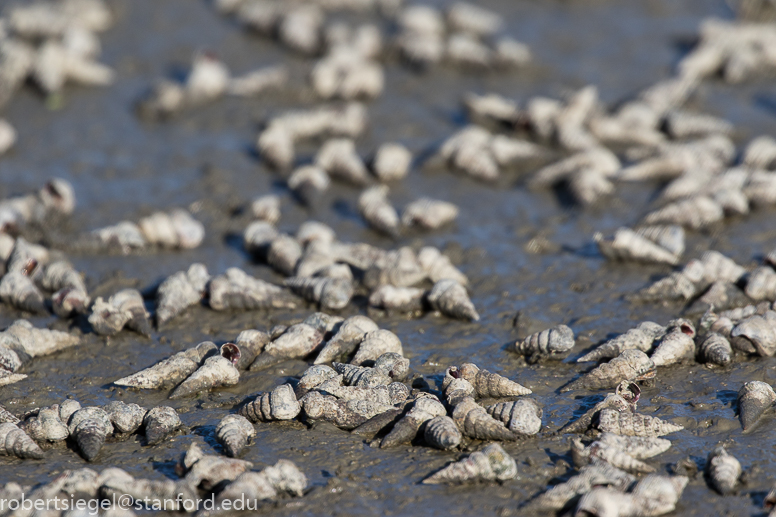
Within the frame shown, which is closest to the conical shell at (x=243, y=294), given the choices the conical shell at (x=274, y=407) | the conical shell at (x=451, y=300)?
the conical shell at (x=451, y=300)

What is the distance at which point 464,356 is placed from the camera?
7.22 meters

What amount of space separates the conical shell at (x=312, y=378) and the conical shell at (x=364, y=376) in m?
0.12

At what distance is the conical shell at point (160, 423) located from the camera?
19.8ft

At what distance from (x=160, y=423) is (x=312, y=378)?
123 centimetres

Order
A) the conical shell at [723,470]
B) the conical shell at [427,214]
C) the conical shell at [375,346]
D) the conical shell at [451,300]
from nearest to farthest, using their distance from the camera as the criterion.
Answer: the conical shell at [723,470], the conical shell at [375,346], the conical shell at [451,300], the conical shell at [427,214]

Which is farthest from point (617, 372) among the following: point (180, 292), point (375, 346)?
point (180, 292)

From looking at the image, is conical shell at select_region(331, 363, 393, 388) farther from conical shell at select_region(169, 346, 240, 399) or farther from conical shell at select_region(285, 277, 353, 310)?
conical shell at select_region(285, 277, 353, 310)

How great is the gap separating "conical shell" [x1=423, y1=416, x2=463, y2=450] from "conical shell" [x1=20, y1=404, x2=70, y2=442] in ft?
9.01

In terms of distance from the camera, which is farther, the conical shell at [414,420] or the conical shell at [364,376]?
the conical shell at [364,376]

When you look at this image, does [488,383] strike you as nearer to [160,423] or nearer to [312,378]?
[312,378]

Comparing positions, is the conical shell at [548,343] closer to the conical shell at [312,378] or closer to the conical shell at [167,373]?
the conical shell at [312,378]

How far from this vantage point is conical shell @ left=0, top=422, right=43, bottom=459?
19.2ft

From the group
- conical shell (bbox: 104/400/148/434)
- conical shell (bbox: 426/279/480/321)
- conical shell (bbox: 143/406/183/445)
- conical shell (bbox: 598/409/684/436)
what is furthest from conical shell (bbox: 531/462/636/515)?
conical shell (bbox: 104/400/148/434)

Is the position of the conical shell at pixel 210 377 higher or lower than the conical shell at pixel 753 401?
lower
